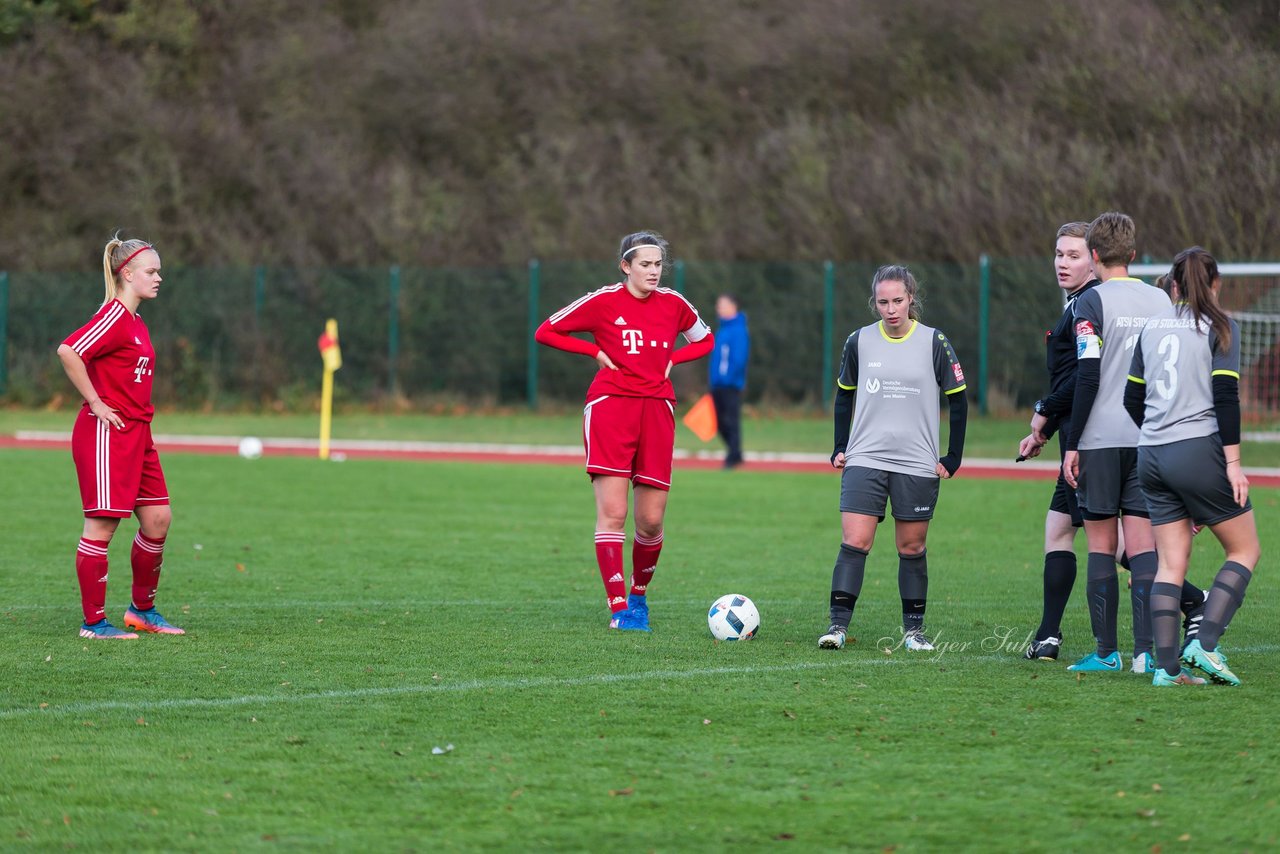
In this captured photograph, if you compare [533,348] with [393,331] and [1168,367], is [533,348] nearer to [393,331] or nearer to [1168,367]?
[393,331]

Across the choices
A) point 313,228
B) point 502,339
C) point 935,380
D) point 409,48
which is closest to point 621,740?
point 935,380

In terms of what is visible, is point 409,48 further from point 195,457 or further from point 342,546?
point 342,546

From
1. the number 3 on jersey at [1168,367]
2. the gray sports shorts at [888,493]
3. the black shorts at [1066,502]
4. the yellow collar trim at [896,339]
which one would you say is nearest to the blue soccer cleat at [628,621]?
the gray sports shorts at [888,493]

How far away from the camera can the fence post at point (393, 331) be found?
103ft

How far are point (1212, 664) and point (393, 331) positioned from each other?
2608cm

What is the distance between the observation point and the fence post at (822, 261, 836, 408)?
2794 cm

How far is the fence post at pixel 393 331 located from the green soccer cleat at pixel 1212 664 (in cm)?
2577

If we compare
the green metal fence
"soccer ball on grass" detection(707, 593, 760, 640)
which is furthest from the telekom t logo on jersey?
the green metal fence

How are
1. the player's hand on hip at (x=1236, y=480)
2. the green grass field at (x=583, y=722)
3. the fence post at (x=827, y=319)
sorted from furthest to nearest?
the fence post at (x=827, y=319)
the player's hand on hip at (x=1236, y=480)
the green grass field at (x=583, y=722)

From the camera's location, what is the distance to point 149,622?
8016 mm

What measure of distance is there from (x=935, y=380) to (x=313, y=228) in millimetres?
29993

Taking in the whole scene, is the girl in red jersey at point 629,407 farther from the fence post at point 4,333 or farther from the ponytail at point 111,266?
the fence post at point 4,333

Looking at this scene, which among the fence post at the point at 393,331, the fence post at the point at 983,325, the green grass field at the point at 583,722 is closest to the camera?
the green grass field at the point at 583,722

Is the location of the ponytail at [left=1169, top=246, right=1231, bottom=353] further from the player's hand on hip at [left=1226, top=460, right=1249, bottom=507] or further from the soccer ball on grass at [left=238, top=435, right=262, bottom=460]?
the soccer ball on grass at [left=238, top=435, right=262, bottom=460]
